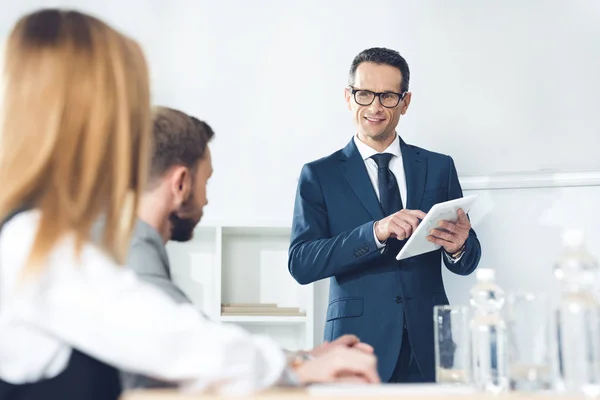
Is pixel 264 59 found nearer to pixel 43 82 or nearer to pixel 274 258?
pixel 274 258

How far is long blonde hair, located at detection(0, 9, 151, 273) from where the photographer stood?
1.16 metres

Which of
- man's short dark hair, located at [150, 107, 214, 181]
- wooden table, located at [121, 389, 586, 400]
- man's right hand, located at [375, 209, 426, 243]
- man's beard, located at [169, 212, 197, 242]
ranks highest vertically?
man's short dark hair, located at [150, 107, 214, 181]

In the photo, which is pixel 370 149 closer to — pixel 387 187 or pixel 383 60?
pixel 387 187

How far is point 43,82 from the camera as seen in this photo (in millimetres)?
1186

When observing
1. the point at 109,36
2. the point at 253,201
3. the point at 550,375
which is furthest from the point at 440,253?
the point at 109,36

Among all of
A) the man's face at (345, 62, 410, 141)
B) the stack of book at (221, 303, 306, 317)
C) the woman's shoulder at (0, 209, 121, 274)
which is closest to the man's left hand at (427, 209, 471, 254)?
the man's face at (345, 62, 410, 141)

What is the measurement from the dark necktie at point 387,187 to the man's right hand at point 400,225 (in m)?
0.25

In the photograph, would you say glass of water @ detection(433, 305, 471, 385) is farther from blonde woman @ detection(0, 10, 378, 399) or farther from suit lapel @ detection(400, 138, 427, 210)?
suit lapel @ detection(400, 138, 427, 210)

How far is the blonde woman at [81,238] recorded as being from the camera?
43.1 inches

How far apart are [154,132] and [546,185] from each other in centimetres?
210

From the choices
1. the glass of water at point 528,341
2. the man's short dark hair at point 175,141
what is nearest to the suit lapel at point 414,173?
the man's short dark hair at point 175,141

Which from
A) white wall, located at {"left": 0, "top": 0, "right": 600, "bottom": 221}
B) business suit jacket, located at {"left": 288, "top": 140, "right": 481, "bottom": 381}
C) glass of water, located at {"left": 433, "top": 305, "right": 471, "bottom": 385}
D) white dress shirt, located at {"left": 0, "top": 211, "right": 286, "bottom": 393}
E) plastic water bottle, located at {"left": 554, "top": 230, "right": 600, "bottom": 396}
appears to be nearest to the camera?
white dress shirt, located at {"left": 0, "top": 211, "right": 286, "bottom": 393}

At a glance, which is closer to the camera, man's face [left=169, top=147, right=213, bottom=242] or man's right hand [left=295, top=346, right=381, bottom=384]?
man's right hand [left=295, top=346, right=381, bottom=384]

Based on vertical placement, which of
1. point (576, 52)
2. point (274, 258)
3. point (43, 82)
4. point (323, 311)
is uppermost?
point (576, 52)
